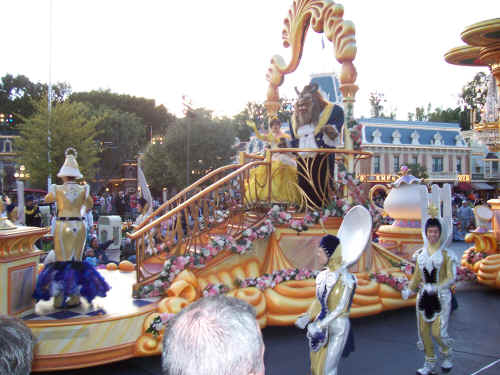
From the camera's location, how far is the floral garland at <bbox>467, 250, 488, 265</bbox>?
948cm

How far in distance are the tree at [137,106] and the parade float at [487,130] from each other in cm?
3608

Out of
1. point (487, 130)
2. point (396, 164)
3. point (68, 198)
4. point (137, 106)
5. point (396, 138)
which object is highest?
point (137, 106)

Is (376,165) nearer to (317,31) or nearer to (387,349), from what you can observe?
(317,31)

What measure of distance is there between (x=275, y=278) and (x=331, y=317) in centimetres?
270

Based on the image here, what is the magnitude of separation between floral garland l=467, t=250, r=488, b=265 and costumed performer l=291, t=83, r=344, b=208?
4.31 metres

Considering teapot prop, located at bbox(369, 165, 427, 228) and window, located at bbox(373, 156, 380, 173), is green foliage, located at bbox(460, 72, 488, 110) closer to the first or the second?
window, located at bbox(373, 156, 380, 173)

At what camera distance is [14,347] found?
5.04ft

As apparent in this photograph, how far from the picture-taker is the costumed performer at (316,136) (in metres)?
7.54

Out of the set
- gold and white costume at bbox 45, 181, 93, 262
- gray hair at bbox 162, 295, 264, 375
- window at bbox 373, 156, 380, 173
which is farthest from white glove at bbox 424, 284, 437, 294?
window at bbox 373, 156, 380, 173

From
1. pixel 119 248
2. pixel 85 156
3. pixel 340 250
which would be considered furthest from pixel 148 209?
pixel 85 156

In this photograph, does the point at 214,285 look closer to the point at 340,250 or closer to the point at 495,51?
the point at 340,250

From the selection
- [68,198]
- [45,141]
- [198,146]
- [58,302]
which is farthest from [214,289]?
[198,146]

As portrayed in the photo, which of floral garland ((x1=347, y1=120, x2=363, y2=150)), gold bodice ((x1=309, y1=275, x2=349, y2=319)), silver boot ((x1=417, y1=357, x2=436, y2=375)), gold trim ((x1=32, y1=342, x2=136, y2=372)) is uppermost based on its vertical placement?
floral garland ((x1=347, y1=120, x2=363, y2=150))

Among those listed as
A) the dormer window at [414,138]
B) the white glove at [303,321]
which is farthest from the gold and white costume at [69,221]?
the dormer window at [414,138]
